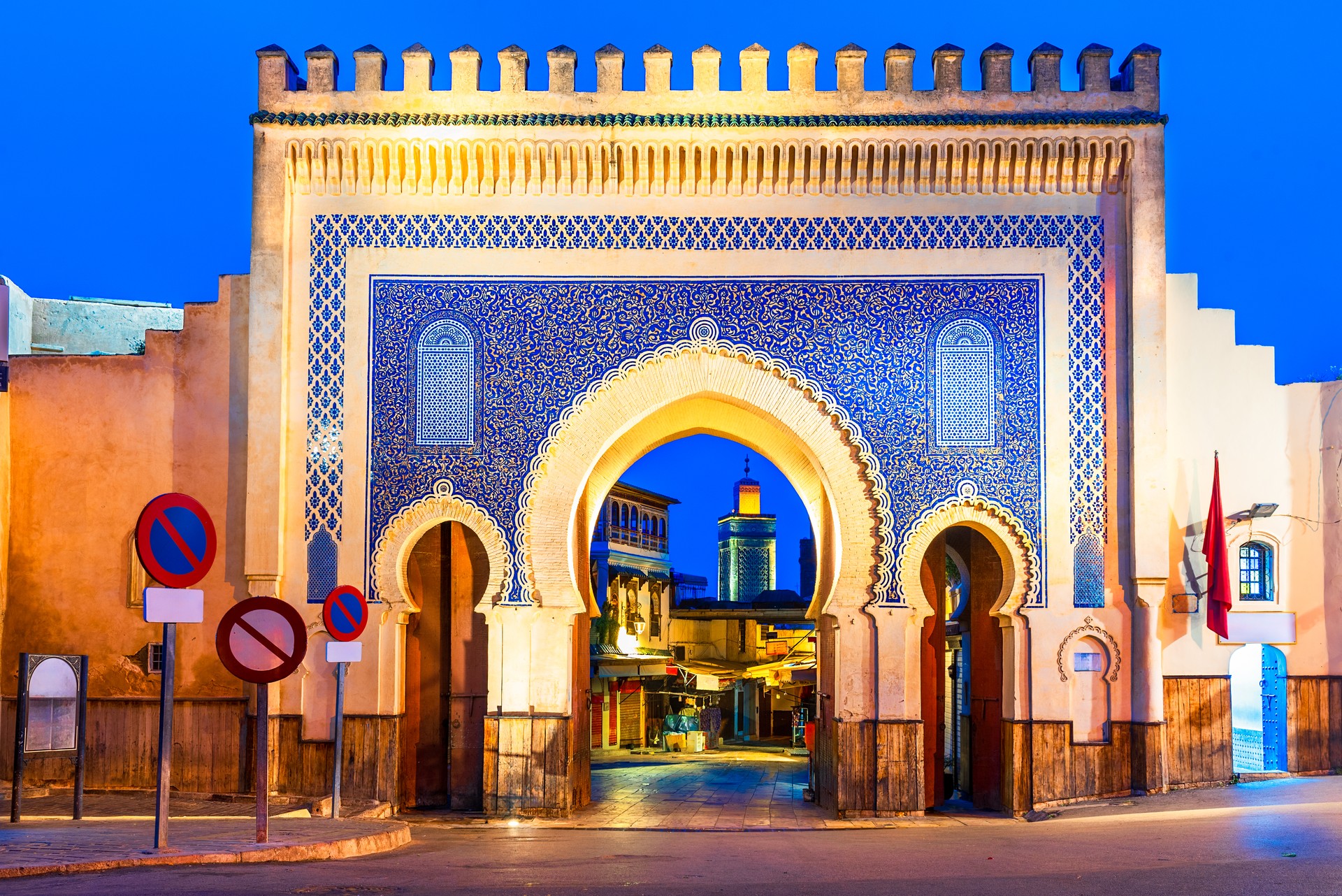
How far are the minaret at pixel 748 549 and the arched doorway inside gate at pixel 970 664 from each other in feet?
143

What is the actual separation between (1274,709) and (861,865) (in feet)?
23.9

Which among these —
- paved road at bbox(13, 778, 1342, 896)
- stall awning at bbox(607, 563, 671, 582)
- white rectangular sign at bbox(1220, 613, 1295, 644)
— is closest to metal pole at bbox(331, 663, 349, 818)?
paved road at bbox(13, 778, 1342, 896)

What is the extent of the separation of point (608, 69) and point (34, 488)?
675cm

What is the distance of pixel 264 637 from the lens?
6.89 meters

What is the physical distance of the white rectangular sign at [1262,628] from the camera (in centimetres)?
1247

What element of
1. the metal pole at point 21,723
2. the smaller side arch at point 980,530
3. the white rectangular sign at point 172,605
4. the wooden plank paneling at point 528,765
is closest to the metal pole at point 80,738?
the metal pole at point 21,723

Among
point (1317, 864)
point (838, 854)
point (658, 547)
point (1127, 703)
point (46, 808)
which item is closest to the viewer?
point (1317, 864)

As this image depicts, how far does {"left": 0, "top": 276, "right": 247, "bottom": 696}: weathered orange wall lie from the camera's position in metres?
12.6

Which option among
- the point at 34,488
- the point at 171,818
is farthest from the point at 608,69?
the point at 171,818

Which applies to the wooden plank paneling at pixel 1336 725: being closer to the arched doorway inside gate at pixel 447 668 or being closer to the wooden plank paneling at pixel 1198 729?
the wooden plank paneling at pixel 1198 729

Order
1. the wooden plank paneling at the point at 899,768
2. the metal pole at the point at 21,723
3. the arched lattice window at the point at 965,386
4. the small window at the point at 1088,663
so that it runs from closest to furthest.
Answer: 1. the metal pole at the point at 21,723
2. the wooden plank paneling at the point at 899,768
3. the small window at the point at 1088,663
4. the arched lattice window at the point at 965,386

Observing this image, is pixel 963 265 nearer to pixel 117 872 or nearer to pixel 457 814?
pixel 457 814

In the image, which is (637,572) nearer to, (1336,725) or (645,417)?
(645,417)

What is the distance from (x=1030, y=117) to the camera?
1245cm
